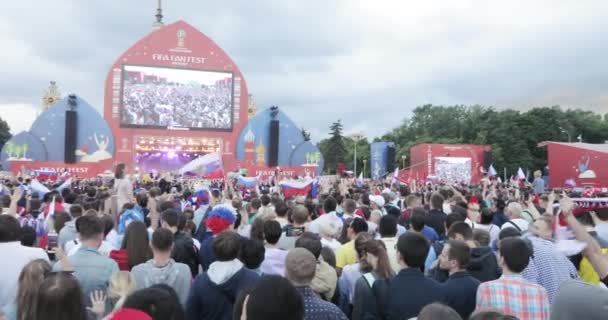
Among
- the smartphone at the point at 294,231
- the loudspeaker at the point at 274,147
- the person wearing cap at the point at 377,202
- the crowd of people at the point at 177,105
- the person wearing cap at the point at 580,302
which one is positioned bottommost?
the smartphone at the point at 294,231

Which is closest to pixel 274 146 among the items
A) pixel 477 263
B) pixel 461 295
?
pixel 477 263

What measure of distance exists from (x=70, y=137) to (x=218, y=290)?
29966 mm

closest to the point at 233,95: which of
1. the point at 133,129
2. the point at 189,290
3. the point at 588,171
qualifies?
the point at 133,129

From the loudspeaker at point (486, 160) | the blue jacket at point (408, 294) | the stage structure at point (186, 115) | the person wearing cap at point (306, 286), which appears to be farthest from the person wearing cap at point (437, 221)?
the loudspeaker at point (486, 160)

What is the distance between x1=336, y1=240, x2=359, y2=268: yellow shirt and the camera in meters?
4.85

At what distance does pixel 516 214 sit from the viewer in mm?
6891

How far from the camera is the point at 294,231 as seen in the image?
571 cm

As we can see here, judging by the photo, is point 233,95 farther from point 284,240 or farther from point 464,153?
point 284,240

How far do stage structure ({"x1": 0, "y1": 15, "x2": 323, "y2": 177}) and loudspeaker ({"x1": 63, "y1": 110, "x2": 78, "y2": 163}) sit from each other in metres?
1.97

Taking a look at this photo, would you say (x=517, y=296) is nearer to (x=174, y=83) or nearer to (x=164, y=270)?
(x=164, y=270)

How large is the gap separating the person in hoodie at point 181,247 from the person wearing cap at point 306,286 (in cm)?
212

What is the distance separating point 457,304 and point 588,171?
28051 millimetres

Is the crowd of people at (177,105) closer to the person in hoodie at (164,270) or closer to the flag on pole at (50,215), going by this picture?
the flag on pole at (50,215)

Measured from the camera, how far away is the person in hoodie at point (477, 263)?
4.36 m
